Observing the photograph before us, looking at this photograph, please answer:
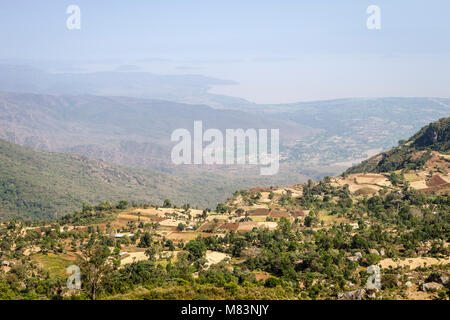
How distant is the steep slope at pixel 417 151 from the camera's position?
83125mm

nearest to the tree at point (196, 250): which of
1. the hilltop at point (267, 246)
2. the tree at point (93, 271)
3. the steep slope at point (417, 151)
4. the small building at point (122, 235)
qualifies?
the hilltop at point (267, 246)

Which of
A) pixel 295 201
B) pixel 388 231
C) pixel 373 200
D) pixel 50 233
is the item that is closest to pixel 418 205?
pixel 373 200

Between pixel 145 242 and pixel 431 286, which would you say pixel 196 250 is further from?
pixel 431 286

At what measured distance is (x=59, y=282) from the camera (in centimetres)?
3241

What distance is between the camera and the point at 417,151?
89688mm

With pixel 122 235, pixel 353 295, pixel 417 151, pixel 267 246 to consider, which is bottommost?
pixel 122 235

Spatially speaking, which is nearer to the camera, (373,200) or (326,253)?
(326,253)

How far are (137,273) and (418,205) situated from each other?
45268mm

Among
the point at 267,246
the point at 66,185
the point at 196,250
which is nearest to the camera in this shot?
the point at 196,250

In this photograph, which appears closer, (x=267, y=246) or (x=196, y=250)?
(x=196, y=250)

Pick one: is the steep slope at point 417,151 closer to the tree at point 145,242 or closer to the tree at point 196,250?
the tree at point 196,250

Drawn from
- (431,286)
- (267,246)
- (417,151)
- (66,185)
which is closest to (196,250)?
(267,246)

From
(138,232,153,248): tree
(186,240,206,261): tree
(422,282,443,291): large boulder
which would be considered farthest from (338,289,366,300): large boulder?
(138,232,153,248): tree
